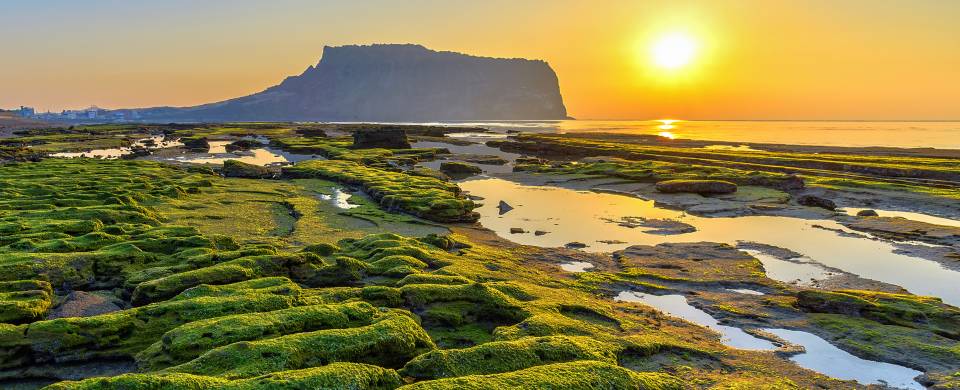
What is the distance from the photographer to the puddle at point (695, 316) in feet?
52.4

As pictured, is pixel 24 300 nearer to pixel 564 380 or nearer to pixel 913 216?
pixel 564 380

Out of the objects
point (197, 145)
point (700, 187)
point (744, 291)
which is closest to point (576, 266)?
point (744, 291)

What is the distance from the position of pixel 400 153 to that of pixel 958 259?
7460 centimetres

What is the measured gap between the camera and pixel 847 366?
14438mm

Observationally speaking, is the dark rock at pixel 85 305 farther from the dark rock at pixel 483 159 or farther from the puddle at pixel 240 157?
the dark rock at pixel 483 159

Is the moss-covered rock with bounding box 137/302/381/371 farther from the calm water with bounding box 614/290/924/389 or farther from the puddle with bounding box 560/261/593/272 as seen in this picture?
the puddle with bounding box 560/261/593/272

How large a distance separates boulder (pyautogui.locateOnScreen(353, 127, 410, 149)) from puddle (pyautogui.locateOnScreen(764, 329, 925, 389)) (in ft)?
287

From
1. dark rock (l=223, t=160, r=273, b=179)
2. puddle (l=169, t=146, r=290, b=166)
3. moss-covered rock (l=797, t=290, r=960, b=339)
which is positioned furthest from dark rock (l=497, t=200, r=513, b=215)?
puddle (l=169, t=146, r=290, b=166)

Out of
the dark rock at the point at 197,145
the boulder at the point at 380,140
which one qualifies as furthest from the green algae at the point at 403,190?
the dark rock at the point at 197,145

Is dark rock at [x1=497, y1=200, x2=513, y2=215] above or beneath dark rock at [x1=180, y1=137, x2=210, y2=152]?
beneath

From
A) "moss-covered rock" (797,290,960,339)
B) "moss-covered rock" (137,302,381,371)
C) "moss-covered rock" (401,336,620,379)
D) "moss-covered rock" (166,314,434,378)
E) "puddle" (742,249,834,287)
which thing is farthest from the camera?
"puddle" (742,249,834,287)

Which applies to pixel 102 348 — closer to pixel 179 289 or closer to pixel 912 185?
pixel 179 289

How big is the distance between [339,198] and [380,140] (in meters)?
55.7

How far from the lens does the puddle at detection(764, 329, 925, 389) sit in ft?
44.5
